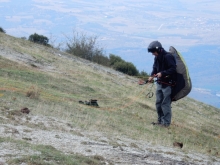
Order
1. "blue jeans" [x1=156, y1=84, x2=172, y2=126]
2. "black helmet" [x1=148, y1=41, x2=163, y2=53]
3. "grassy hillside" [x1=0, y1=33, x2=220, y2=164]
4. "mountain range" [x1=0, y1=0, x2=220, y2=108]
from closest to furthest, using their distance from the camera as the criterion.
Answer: "grassy hillside" [x1=0, y1=33, x2=220, y2=164], "black helmet" [x1=148, y1=41, x2=163, y2=53], "blue jeans" [x1=156, y1=84, x2=172, y2=126], "mountain range" [x1=0, y1=0, x2=220, y2=108]

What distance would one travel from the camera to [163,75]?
40.6 feet

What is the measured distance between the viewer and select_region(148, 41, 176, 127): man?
1238cm

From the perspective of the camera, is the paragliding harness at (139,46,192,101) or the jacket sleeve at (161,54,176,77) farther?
the paragliding harness at (139,46,192,101)

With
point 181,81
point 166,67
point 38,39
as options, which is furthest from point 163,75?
point 38,39

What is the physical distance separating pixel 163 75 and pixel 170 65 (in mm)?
315

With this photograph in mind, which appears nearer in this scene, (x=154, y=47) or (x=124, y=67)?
(x=154, y=47)

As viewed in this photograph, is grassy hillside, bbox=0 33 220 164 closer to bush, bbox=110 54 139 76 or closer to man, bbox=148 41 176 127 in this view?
man, bbox=148 41 176 127

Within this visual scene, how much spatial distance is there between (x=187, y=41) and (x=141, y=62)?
27726 mm

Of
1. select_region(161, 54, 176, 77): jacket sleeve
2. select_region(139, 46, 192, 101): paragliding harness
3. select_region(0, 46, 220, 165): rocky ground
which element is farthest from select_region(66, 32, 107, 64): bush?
select_region(0, 46, 220, 165): rocky ground

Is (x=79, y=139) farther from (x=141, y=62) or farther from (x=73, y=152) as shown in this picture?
(x=141, y=62)

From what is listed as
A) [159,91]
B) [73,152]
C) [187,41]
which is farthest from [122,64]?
[187,41]

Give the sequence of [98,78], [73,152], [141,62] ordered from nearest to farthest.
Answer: [73,152]
[98,78]
[141,62]

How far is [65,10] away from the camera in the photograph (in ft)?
461

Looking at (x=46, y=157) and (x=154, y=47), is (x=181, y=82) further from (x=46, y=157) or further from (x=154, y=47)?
(x=46, y=157)
